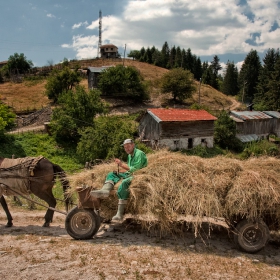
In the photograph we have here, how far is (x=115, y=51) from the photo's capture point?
295 ft

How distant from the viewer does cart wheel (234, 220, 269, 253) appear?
5.46 meters

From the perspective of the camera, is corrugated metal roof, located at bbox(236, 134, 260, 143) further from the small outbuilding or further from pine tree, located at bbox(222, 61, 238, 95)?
pine tree, located at bbox(222, 61, 238, 95)

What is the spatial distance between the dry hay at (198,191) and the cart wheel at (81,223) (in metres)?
0.43

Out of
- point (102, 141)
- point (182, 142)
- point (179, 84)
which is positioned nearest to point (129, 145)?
point (102, 141)

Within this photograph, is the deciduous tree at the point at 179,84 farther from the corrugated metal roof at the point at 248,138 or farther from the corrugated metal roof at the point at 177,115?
the corrugated metal roof at the point at 177,115

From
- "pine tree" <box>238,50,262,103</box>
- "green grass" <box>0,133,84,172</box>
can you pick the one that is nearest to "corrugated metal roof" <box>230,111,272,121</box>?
"green grass" <box>0,133,84,172</box>

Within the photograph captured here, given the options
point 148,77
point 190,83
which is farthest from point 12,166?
point 148,77

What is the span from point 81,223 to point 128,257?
1.53 m

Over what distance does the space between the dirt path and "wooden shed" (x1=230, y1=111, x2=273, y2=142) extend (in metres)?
30.4

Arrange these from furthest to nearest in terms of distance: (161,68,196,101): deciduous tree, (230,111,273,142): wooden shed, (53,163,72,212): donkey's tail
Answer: (161,68,196,101): deciduous tree, (230,111,273,142): wooden shed, (53,163,72,212): donkey's tail

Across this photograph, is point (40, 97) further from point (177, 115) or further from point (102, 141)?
point (102, 141)

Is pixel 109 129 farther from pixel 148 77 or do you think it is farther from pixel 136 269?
pixel 148 77

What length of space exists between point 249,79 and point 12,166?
66.2 m

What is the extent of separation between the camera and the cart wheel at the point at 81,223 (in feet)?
19.4
